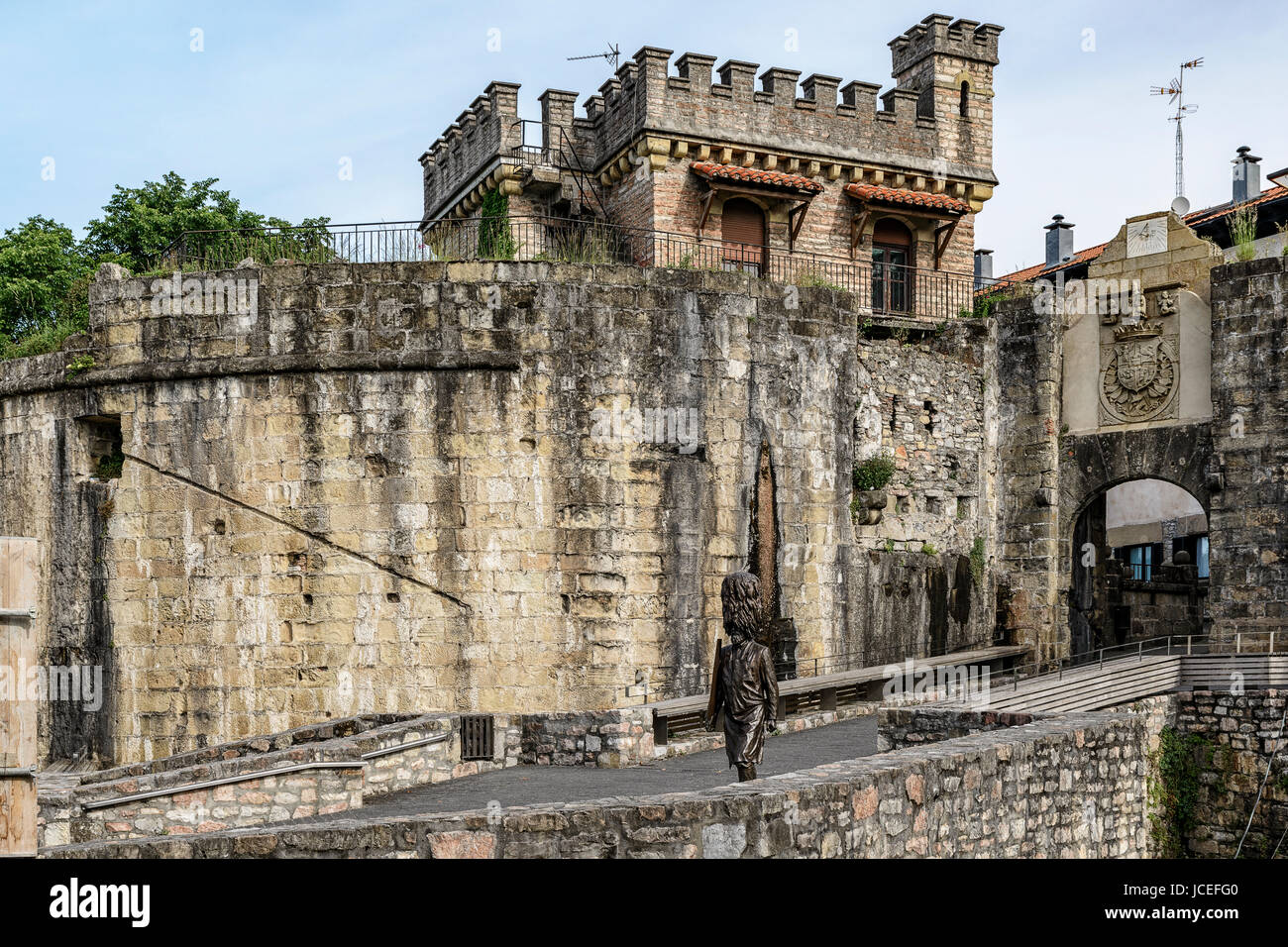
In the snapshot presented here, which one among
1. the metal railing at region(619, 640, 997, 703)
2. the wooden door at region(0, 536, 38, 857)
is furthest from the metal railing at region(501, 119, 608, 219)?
the wooden door at region(0, 536, 38, 857)

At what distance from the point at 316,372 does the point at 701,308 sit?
4.37 meters

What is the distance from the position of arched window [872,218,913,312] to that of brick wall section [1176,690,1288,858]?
33.6ft

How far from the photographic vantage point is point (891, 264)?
24281 mm

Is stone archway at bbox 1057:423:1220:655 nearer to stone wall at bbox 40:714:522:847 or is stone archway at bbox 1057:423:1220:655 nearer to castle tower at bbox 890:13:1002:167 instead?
castle tower at bbox 890:13:1002:167

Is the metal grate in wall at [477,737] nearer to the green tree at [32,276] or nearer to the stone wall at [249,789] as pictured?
the stone wall at [249,789]

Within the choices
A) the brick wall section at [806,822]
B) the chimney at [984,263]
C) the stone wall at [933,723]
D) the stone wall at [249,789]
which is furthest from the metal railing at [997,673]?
the chimney at [984,263]

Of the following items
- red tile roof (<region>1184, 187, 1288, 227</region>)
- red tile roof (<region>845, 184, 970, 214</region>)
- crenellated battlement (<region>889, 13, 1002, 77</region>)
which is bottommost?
red tile roof (<region>845, 184, 970, 214</region>)

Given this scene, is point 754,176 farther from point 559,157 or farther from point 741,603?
point 741,603

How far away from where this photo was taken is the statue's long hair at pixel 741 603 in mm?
9172

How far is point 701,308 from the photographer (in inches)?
673

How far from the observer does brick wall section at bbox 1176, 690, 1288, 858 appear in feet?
50.5

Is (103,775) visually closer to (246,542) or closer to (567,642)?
(246,542)
